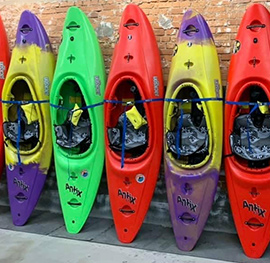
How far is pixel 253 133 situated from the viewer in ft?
10.5

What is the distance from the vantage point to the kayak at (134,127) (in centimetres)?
346

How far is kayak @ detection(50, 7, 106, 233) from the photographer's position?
3.64 meters

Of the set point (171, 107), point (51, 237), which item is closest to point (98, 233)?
point (51, 237)

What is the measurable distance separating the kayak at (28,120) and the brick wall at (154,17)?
33 centimetres

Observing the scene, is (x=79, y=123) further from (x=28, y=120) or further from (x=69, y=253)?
(x=69, y=253)

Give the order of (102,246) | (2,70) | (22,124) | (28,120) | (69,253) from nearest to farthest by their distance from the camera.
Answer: (69,253) < (102,246) < (28,120) < (22,124) < (2,70)

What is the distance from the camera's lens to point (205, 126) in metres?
3.28

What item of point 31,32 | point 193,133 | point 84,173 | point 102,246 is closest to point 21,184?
point 84,173

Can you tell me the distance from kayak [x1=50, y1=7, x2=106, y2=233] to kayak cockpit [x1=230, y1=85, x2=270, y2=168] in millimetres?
1057

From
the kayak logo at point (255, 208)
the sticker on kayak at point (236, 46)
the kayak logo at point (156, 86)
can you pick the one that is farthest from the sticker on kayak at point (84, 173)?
the sticker on kayak at point (236, 46)

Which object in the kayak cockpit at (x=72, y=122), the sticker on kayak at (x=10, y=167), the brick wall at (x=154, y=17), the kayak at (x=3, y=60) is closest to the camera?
the brick wall at (x=154, y=17)

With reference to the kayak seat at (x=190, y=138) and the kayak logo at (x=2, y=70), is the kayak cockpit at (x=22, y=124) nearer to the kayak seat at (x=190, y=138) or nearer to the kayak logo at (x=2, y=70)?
the kayak logo at (x=2, y=70)

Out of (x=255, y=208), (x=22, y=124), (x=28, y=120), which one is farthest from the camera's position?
(x=22, y=124)

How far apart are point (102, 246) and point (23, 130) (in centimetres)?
120
